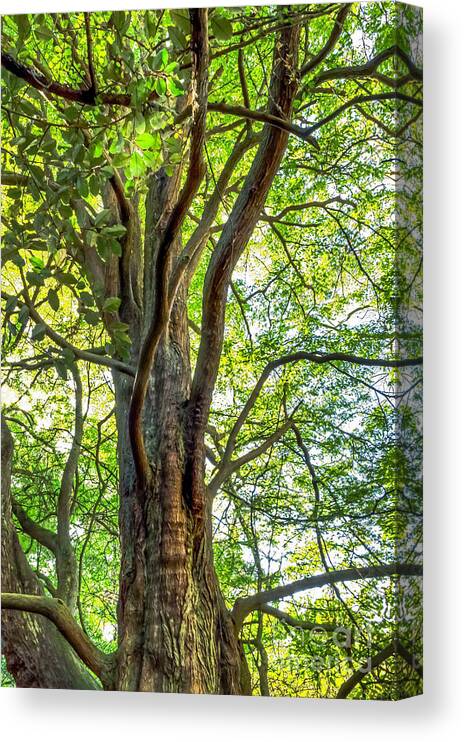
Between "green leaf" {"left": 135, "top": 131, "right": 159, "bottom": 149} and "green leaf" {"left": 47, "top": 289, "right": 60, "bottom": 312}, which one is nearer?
"green leaf" {"left": 135, "top": 131, "right": 159, "bottom": 149}

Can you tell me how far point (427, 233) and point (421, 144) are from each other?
0.26 m

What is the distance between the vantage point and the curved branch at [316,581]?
3.30 m

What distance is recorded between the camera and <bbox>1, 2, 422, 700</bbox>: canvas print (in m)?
3.33

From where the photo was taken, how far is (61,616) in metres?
3.74

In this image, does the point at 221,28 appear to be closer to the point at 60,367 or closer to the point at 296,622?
the point at 60,367

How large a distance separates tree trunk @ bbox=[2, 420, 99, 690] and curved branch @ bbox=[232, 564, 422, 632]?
61 cm

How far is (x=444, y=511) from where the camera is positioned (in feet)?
10.9

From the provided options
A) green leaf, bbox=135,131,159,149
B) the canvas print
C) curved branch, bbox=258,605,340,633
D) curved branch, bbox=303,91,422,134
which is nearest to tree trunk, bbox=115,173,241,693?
the canvas print

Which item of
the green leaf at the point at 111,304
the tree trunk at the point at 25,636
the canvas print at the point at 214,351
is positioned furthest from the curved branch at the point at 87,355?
the tree trunk at the point at 25,636

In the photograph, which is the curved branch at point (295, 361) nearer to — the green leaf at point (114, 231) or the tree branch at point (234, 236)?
the tree branch at point (234, 236)

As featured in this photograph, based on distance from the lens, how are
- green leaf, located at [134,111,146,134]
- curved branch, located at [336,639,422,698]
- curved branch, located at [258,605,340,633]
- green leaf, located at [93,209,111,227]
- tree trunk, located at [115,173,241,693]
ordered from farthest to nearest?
1. tree trunk, located at [115,173,241,693]
2. green leaf, located at [93,209,111,227]
3. curved branch, located at [258,605,340,633]
4. curved branch, located at [336,639,422,698]
5. green leaf, located at [134,111,146,134]

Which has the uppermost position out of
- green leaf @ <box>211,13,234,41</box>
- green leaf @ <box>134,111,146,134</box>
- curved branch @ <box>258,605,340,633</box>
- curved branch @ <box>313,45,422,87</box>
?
green leaf @ <box>211,13,234,41</box>

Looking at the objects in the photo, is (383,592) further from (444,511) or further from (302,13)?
(302,13)

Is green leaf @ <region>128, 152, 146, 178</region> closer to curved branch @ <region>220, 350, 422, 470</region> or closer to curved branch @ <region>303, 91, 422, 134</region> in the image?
curved branch @ <region>303, 91, 422, 134</region>
